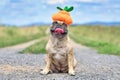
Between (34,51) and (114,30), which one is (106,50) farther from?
(114,30)

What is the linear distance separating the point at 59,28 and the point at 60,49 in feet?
2.06

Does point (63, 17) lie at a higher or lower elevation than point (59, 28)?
higher

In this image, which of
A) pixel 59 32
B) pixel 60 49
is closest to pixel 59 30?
pixel 59 32

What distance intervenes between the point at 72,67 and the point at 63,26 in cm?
116

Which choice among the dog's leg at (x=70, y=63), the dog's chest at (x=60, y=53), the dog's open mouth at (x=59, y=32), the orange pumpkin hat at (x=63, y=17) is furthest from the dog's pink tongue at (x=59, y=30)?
the dog's leg at (x=70, y=63)

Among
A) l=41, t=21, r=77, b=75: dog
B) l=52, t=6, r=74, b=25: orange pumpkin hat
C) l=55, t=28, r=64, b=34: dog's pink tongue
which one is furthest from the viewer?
l=52, t=6, r=74, b=25: orange pumpkin hat

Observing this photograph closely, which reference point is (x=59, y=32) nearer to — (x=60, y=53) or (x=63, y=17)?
(x=63, y=17)

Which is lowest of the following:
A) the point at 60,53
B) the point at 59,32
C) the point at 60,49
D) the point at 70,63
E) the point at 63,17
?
the point at 70,63

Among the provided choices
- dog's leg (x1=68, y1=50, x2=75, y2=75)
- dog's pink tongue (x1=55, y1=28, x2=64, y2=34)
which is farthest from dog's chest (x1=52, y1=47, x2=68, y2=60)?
dog's pink tongue (x1=55, y1=28, x2=64, y2=34)

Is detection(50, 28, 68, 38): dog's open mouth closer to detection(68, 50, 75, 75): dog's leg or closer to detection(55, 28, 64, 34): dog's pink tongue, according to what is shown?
detection(55, 28, 64, 34): dog's pink tongue

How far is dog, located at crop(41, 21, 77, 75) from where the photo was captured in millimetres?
12758

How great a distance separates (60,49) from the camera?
42.4 feet

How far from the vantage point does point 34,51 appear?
82.6 feet

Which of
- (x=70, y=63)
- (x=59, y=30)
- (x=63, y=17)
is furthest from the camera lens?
(x=70, y=63)
